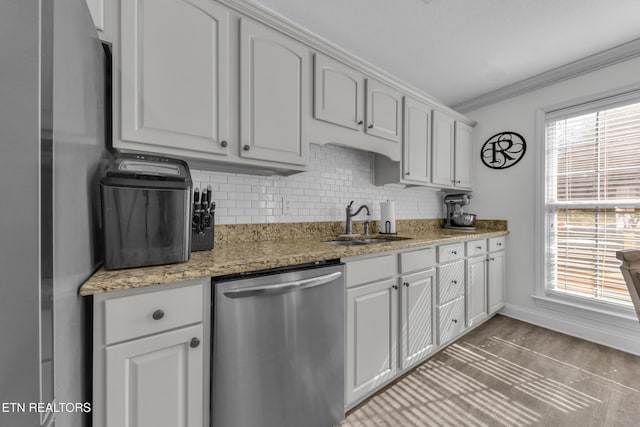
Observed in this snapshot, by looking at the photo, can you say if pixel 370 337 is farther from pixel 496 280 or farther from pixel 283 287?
pixel 496 280

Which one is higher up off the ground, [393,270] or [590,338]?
[393,270]

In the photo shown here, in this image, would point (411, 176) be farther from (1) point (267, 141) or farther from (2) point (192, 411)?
(2) point (192, 411)

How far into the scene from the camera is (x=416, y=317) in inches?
72.1

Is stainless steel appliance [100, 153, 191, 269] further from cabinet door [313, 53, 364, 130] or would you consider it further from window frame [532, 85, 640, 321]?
window frame [532, 85, 640, 321]

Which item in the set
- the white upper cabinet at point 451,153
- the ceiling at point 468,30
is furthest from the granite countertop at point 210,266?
the ceiling at point 468,30

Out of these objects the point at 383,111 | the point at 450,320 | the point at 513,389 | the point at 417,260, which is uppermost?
the point at 383,111

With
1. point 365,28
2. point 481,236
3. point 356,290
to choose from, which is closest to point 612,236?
point 481,236

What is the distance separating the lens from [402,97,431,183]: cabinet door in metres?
2.34

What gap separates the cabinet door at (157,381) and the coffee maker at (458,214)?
9.86 ft

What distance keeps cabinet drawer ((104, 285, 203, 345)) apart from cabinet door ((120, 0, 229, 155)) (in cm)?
69

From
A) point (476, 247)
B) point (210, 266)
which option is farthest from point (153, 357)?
point (476, 247)

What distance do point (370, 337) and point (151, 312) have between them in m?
1.17

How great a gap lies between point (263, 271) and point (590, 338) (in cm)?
313

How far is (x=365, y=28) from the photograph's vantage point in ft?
6.25
